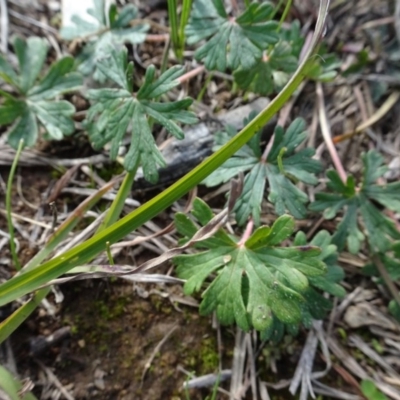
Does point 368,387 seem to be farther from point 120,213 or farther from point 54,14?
point 54,14

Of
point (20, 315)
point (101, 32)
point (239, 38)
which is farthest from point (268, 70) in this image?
point (20, 315)

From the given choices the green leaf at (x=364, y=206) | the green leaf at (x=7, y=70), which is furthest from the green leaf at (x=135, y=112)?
the green leaf at (x=364, y=206)

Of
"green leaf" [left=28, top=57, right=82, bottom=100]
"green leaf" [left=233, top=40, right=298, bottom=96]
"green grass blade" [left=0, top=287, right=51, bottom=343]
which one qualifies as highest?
"green leaf" [left=233, top=40, right=298, bottom=96]

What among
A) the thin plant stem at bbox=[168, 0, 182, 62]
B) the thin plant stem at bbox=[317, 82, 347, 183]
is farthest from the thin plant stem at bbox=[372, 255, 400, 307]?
the thin plant stem at bbox=[168, 0, 182, 62]

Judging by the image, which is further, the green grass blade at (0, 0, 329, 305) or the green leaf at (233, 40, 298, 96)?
the green leaf at (233, 40, 298, 96)

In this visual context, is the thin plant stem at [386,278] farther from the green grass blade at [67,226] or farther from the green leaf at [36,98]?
the green leaf at [36,98]

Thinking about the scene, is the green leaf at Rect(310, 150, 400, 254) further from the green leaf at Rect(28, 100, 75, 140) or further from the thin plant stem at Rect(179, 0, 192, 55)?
the green leaf at Rect(28, 100, 75, 140)
